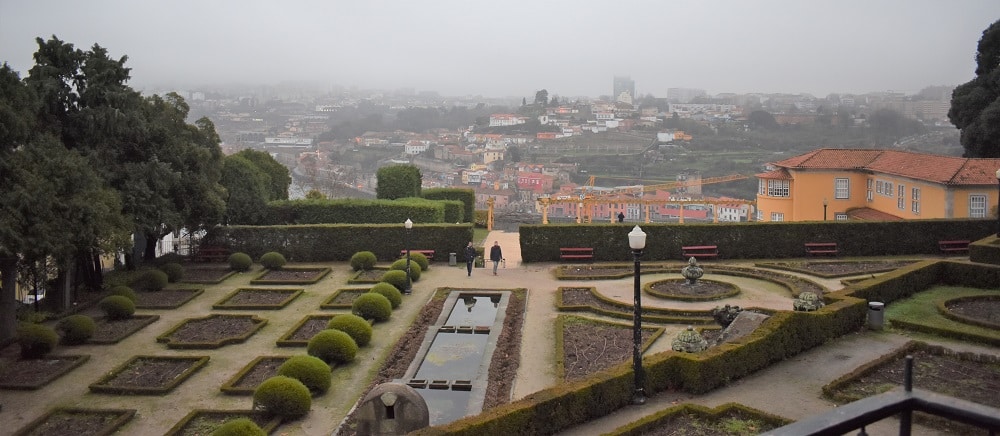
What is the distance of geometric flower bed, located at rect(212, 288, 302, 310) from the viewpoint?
73.5ft

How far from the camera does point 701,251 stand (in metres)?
28.4

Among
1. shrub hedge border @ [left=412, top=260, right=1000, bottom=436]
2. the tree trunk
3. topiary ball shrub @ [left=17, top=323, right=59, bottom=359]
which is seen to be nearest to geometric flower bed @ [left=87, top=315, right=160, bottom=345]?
topiary ball shrub @ [left=17, top=323, right=59, bottom=359]

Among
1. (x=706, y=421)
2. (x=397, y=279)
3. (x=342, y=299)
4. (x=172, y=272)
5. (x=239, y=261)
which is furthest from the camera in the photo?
(x=239, y=261)

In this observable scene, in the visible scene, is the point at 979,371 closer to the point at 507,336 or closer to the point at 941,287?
the point at 941,287

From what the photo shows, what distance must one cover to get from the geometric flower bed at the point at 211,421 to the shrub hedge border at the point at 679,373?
4.67m

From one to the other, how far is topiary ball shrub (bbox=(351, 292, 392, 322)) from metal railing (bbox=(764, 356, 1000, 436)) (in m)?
18.0

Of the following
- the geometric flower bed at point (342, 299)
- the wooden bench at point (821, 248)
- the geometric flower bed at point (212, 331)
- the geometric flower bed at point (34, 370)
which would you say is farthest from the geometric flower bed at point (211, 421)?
the wooden bench at point (821, 248)

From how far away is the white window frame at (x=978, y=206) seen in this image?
2872 centimetres

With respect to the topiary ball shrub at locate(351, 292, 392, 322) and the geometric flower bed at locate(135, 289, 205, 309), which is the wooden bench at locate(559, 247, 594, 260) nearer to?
the topiary ball shrub at locate(351, 292, 392, 322)

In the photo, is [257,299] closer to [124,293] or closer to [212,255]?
[124,293]

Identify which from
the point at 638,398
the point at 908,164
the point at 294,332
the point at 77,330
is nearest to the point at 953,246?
the point at 908,164

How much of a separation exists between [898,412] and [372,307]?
18.0 m

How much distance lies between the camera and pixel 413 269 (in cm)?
2562

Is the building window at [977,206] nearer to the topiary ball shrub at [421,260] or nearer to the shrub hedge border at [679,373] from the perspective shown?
the shrub hedge border at [679,373]
